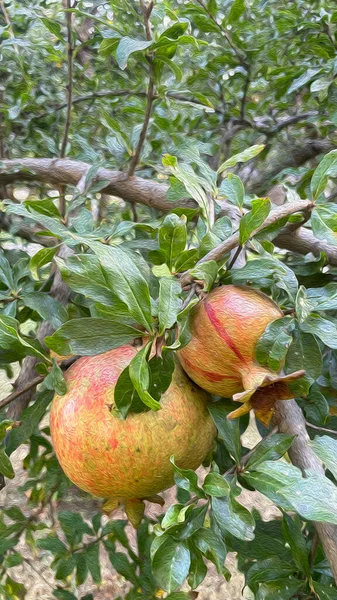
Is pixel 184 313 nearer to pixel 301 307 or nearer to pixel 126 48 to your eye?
pixel 301 307

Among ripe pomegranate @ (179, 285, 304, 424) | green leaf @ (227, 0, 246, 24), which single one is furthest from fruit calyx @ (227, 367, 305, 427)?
green leaf @ (227, 0, 246, 24)

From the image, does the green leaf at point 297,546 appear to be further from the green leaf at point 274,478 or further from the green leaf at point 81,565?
the green leaf at point 81,565

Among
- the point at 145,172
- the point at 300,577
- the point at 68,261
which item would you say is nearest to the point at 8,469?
the point at 68,261

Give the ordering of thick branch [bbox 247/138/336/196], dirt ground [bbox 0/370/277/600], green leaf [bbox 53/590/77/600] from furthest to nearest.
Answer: dirt ground [bbox 0/370/277/600], thick branch [bbox 247/138/336/196], green leaf [bbox 53/590/77/600]

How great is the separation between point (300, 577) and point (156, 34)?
80cm

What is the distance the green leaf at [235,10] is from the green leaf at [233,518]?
3.92ft

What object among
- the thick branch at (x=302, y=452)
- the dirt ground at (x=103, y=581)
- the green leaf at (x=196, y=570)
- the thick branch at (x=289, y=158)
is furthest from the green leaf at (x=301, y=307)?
the dirt ground at (x=103, y=581)

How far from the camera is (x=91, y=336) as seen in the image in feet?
2.23

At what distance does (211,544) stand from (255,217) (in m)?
0.36

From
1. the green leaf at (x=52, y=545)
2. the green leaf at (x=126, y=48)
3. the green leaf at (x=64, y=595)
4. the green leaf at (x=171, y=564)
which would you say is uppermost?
the green leaf at (x=126, y=48)

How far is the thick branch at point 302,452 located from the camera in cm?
63

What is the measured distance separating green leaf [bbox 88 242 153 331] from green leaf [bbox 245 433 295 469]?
0.19 metres

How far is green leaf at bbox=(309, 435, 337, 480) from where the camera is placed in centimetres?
64

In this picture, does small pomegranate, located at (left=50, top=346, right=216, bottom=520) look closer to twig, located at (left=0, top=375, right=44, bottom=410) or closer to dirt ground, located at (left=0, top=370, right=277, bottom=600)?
twig, located at (left=0, top=375, right=44, bottom=410)
